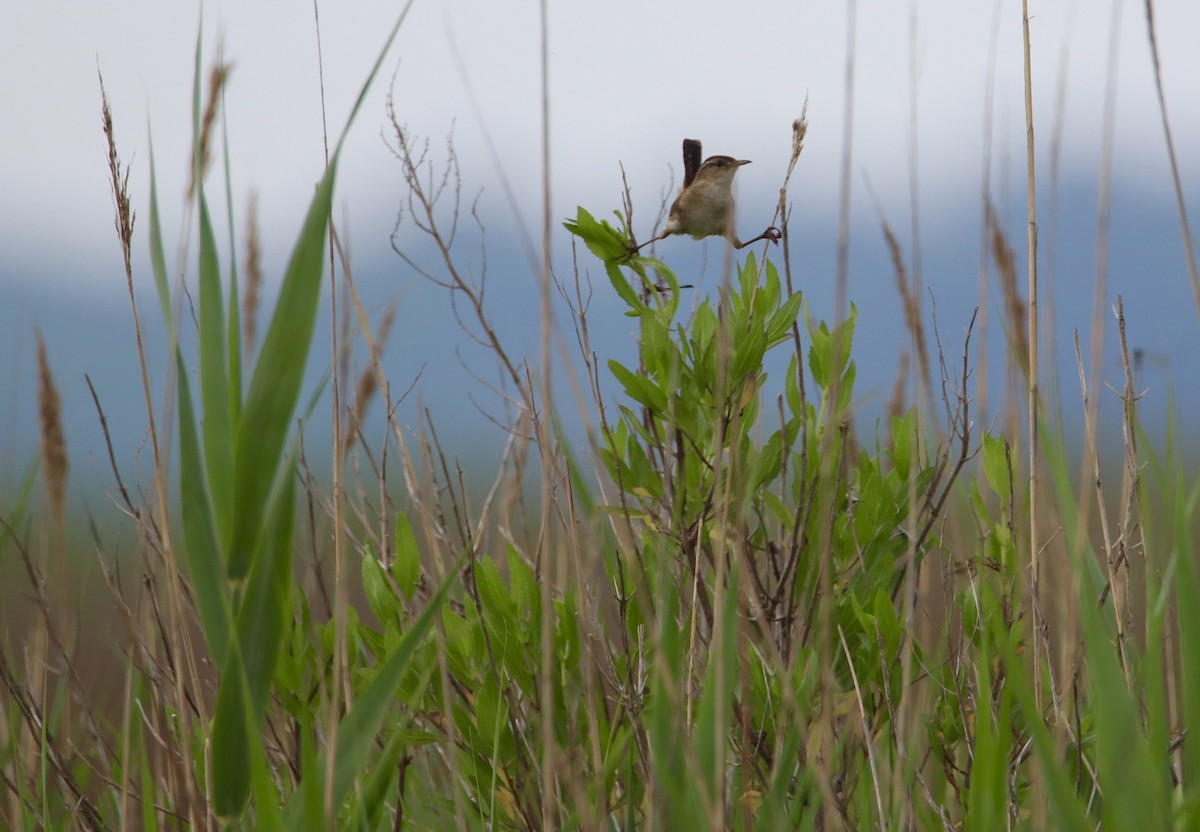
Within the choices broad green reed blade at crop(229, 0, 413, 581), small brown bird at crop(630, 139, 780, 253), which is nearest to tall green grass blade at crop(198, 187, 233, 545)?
broad green reed blade at crop(229, 0, 413, 581)

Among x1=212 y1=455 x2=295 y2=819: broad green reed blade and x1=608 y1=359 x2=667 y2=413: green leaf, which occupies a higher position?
x1=608 y1=359 x2=667 y2=413: green leaf

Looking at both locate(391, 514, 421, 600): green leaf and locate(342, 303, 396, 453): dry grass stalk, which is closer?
locate(391, 514, 421, 600): green leaf

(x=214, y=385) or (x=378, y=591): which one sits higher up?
(x=214, y=385)

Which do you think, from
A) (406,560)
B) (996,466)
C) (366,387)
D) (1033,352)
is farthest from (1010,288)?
→ (366,387)

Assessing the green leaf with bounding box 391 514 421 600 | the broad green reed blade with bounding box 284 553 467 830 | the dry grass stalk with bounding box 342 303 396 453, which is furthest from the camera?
the dry grass stalk with bounding box 342 303 396 453

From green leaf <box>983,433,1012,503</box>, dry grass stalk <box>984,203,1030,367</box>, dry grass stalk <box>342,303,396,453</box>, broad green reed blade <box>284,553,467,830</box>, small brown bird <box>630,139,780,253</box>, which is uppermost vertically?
small brown bird <box>630,139,780,253</box>

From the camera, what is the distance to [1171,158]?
A: 47.0 inches

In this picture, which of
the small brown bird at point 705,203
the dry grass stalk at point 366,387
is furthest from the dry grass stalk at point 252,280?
the small brown bird at point 705,203

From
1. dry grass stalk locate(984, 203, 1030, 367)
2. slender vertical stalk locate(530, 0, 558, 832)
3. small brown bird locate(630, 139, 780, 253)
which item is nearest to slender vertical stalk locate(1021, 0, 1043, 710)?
dry grass stalk locate(984, 203, 1030, 367)

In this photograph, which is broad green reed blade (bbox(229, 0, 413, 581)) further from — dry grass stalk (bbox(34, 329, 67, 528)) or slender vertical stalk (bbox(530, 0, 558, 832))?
dry grass stalk (bbox(34, 329, 67, 528))

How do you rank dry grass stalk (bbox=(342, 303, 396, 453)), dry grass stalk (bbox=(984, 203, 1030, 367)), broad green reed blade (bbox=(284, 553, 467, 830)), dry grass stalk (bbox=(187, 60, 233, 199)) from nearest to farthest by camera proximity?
broad green reed blade (bbox=(284, 553, 467, 830)), dry grass stalk (bbox=(187, 60, 233, 199)), dry grass stalk (bbox=(984, 203, 1030, 367)), dry grass stalk (bbox=(342, 303, 396, 453))

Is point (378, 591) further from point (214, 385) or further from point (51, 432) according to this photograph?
point (51, 432)

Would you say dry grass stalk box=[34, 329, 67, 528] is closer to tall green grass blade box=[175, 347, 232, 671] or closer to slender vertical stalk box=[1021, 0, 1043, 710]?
tall green grass blade box=[175, 347, 232, 671]

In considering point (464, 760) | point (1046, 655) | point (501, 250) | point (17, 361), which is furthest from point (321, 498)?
point (501, 250)
